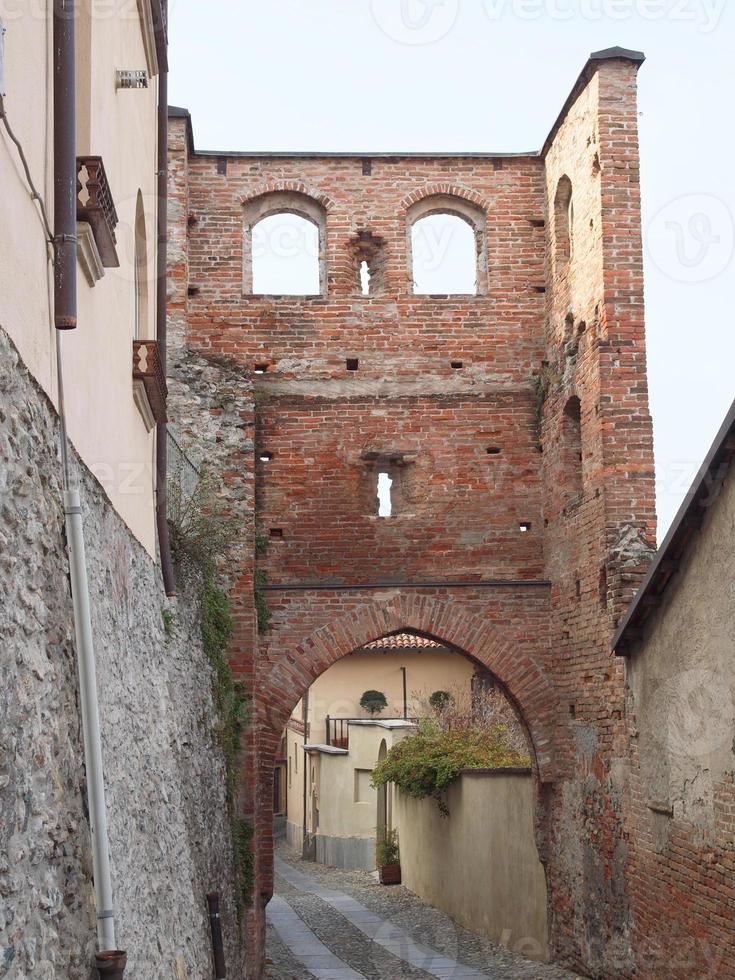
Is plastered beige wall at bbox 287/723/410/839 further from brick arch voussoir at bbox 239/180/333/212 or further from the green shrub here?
brick arch voussoir at bbox 239/180/333/212

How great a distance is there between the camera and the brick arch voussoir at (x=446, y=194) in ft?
46.5

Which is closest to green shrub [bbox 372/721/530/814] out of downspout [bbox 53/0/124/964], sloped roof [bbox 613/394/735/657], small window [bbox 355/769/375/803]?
sloped roof [bbox 613/394/735/657]

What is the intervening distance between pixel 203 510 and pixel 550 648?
4017mm

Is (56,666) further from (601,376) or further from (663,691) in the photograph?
(601,376)

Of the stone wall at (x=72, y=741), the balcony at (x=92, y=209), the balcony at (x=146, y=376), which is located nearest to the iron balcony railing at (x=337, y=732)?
the stone wall at (x=72, y=741)

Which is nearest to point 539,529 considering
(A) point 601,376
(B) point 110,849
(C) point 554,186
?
(A) point 601,376

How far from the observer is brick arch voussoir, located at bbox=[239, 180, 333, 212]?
1409cm

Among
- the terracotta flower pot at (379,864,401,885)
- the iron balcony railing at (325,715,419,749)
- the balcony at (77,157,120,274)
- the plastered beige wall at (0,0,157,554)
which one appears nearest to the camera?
the plastered beige wall at (0,0,157,554)

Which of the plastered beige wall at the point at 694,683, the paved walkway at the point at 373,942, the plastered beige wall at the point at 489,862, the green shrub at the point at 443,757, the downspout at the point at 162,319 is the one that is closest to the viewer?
the downspout at the point at 162,319

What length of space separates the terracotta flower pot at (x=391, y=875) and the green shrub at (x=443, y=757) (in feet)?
8.43

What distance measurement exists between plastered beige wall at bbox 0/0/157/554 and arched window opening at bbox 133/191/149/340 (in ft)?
0.33

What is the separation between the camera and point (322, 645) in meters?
13.2

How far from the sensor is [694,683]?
29.8 ft

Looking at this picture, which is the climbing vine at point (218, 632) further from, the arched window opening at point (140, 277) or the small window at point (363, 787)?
the small window at point (363, 787)
